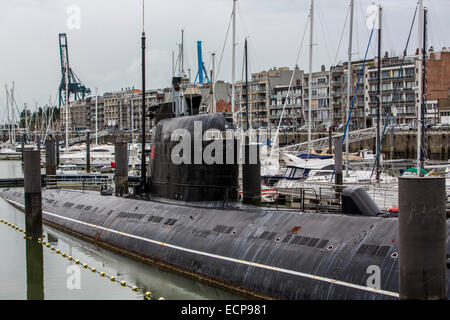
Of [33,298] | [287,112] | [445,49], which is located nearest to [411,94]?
[445,49]

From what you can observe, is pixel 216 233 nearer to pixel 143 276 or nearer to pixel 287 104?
Answer: pixel 143 276

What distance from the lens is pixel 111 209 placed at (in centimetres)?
2116

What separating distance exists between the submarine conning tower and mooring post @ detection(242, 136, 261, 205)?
883 mm

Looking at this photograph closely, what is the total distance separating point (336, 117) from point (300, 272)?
79.8 m

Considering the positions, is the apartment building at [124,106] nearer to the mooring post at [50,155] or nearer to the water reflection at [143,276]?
the mooring post at [50,155]

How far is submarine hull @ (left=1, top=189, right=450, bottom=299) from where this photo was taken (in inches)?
427

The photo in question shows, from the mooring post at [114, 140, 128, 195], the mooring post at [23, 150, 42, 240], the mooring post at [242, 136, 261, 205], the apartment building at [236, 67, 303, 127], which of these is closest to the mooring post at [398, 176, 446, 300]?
the mooring post at [242, 136, 261, 205]

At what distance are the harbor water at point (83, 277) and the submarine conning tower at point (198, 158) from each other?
9.47 ft

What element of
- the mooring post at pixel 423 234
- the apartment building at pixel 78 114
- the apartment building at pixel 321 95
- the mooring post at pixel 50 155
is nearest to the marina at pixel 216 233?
the mooring post at pixel 423 234

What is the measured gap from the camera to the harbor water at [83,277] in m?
15.0

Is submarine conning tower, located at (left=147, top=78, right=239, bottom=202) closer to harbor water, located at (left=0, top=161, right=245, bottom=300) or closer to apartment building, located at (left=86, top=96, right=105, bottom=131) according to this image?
harbor water, located at (left=0, top=161, right=245, bottom=300)

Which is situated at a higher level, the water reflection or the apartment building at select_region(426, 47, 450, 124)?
the apartment building at select_region(426, 47, 450, 124)

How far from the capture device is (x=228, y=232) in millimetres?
14750

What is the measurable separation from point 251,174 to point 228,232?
3.76m
